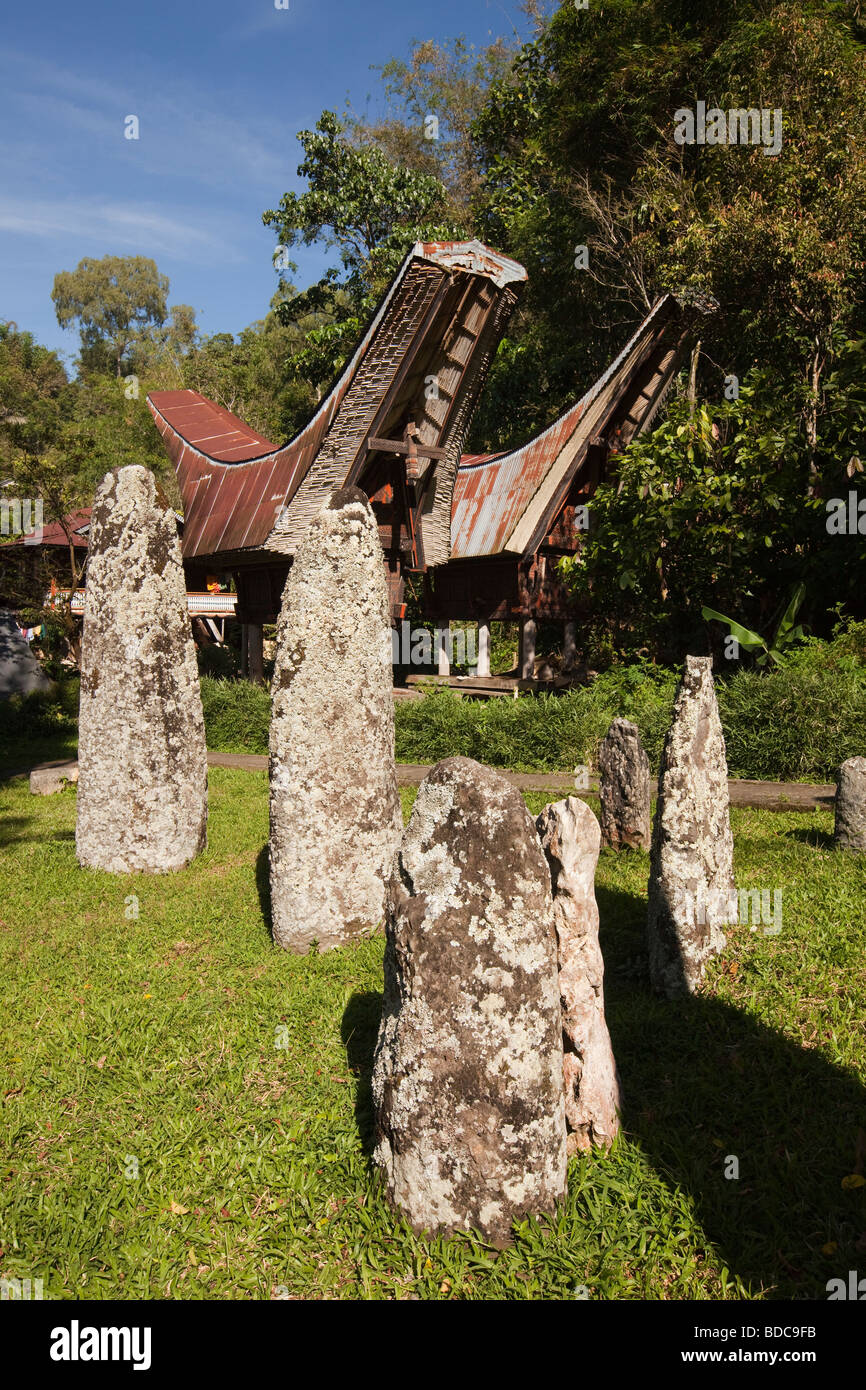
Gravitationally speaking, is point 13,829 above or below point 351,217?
below

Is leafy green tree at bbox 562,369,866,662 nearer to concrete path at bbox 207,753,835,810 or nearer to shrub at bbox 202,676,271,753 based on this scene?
concrete path at bbox 207,753,835,810

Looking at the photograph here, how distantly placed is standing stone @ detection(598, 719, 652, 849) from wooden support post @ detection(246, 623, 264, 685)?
38.1 ft

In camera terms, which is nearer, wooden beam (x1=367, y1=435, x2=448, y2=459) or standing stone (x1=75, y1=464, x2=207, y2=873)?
standing stone (x1=75, y1=464, x2=207, y2=873)

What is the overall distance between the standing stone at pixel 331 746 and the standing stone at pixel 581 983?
2.69 metres

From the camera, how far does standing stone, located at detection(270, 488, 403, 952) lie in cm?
655

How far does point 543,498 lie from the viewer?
16797mm

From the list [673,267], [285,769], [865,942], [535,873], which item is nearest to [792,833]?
[865,942]

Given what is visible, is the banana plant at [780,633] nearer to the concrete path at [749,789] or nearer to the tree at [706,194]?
the tree at [706,194]

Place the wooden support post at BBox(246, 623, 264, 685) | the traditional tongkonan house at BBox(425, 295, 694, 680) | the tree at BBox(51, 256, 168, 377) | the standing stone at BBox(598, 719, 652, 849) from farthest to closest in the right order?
the tree at BBox(51, 256, 168, 377), the wooden support post at BBox(246, 623, 264, 685), the traditional tongkonan house at BBox(425, 295, 694, 680), the standing stone at BBox(598, 719, 652, 849)

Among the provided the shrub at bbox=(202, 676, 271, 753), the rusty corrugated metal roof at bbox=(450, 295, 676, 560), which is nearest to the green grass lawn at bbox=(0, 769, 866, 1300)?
the shrub at bbox=(202, 676, 271, 753)

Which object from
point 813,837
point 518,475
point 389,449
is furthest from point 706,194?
point 813,837

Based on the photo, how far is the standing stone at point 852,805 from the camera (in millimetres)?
7793

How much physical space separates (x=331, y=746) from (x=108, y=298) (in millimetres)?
83483

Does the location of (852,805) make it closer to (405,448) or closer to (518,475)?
(405,448)
